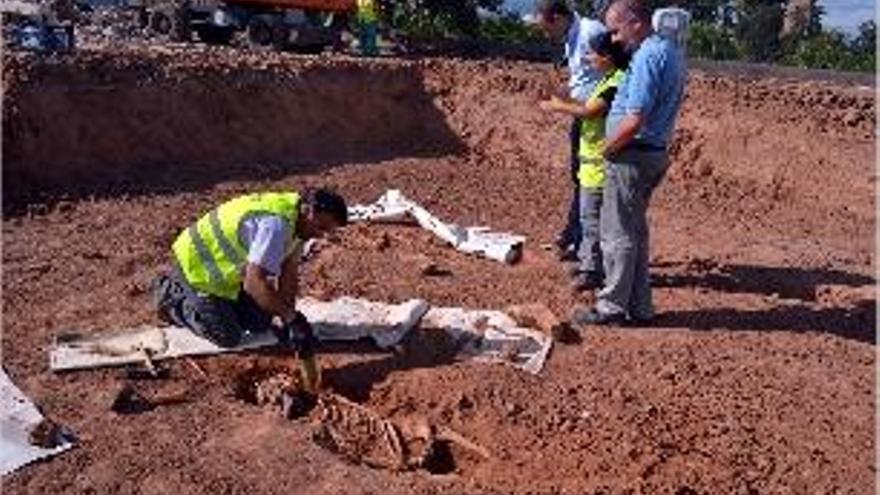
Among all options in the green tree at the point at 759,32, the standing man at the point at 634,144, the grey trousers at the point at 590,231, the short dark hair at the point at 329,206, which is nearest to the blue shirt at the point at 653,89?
the standing man at the point at 634,144

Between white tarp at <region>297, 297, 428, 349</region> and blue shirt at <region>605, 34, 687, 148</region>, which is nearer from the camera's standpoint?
blue shirt at <region>605, 34, 687, 148</region>

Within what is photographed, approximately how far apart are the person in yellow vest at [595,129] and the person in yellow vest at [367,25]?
356 inches

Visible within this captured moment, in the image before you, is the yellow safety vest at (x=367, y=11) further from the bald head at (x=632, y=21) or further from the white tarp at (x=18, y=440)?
the white tarp at (x=18, y=440)

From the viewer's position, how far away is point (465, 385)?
5.93m

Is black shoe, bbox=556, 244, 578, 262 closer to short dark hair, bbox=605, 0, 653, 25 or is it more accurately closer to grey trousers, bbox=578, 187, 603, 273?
grey trousers, bbox=578, 187, 603, 273

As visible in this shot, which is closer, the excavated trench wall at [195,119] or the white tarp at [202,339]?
the white tarp at [202,339]

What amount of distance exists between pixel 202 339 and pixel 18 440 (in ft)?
4.18

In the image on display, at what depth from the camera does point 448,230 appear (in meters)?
9.03

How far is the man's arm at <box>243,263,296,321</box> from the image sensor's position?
18.5 ft

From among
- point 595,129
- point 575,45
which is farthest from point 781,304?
point 575,45

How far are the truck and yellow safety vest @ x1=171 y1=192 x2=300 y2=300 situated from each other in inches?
386

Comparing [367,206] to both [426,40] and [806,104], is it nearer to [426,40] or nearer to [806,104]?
[806,104]

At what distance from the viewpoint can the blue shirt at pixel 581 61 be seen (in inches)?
294

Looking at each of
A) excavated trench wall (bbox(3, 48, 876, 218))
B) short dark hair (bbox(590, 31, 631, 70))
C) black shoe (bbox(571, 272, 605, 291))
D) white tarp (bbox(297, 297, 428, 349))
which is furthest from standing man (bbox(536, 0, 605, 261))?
excavated trench wall (bbox(3, 48, 876, 218))
